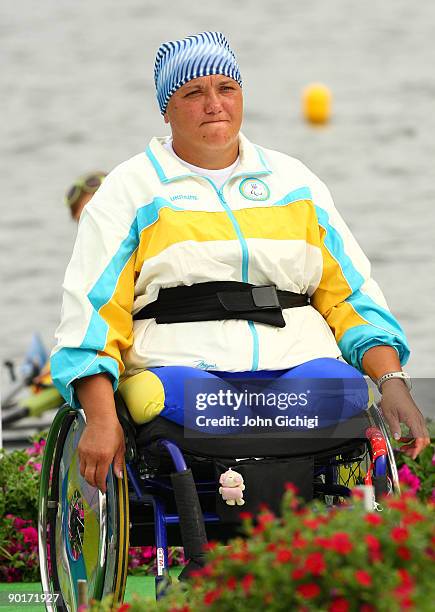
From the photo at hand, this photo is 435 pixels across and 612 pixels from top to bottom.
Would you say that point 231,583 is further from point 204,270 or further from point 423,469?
point 423,469

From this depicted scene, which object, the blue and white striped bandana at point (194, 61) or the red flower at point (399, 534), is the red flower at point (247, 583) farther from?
the blue and white striped bandana at point (194, 61)

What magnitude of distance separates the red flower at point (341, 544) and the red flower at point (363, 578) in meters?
0.04

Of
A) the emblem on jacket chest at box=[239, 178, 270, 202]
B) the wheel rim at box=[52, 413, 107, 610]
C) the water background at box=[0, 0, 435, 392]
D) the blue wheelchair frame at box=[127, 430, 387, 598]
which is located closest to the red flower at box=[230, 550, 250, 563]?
the blue wheelchair frame at box=[127, 430, 387, 598]

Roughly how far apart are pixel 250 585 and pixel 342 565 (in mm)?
129

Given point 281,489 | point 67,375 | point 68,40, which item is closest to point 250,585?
point 281,489

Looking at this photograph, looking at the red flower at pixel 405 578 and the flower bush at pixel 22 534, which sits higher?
the flower bush at pixel 22 534

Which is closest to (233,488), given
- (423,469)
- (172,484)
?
(172,484)

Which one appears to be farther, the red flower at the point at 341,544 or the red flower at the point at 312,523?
the red flower at the point at 312,523

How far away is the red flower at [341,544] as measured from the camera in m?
1.79

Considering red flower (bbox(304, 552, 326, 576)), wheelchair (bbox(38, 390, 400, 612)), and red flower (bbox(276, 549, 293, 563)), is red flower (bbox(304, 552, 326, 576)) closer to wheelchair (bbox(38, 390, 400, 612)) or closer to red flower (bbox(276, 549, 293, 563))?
red flower (bbox(276, 549, 293, 563))

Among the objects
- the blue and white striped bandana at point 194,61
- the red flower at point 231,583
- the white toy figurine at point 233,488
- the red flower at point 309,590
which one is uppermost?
the blue and white striped bandana at point 194,61

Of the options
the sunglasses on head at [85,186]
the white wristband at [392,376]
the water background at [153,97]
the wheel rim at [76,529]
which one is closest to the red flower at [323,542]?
the wheel rim at [76,529]

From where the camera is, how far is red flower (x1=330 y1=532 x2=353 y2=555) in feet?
5.89

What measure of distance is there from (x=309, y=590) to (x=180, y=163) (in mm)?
1687
